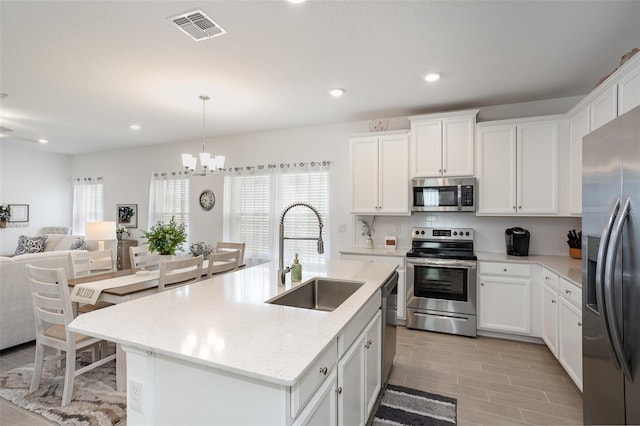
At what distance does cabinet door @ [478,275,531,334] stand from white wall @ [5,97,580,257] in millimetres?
638

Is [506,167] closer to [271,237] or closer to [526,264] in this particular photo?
[526,264]

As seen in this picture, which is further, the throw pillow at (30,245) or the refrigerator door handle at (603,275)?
the throw pillow at (30,245)

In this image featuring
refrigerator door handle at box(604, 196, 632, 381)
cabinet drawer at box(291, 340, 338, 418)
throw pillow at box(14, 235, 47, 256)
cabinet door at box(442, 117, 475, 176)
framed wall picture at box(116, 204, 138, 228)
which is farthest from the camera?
framed wall picture at box(116, 204, 138, 228)

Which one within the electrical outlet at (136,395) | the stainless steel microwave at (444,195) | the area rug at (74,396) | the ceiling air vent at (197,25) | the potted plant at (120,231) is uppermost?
the ceiling air vent at (197,25)

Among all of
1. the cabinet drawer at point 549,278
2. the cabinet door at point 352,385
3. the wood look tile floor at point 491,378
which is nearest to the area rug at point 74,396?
the cabinet door at point 352,385

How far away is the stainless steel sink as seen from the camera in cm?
214

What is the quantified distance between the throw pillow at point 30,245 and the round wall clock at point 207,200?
3.18m

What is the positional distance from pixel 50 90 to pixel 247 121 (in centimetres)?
220

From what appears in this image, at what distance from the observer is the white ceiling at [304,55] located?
2045 mm

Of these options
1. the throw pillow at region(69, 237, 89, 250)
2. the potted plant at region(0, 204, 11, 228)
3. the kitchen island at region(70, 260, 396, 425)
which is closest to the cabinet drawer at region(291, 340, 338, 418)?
the kitchen island at region(70, 260, 396, 425)

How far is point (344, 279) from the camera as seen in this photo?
86.7 inches

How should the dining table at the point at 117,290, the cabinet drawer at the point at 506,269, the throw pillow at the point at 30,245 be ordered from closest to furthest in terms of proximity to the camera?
1. the dining table at the point at 117,290
2. the cabinet drawer at the point at 506,269
3. the throw pillow at the point at 30,245

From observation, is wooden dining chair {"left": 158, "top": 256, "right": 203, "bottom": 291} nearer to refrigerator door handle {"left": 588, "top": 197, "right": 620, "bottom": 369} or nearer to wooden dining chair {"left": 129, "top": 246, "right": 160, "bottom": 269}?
wooden dining chair {"left": 129, "top": 246, "right": 160, "bottom": 269}

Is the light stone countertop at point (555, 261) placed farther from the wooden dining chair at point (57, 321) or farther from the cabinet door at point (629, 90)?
the wooden dining chair at point (57, 321)
